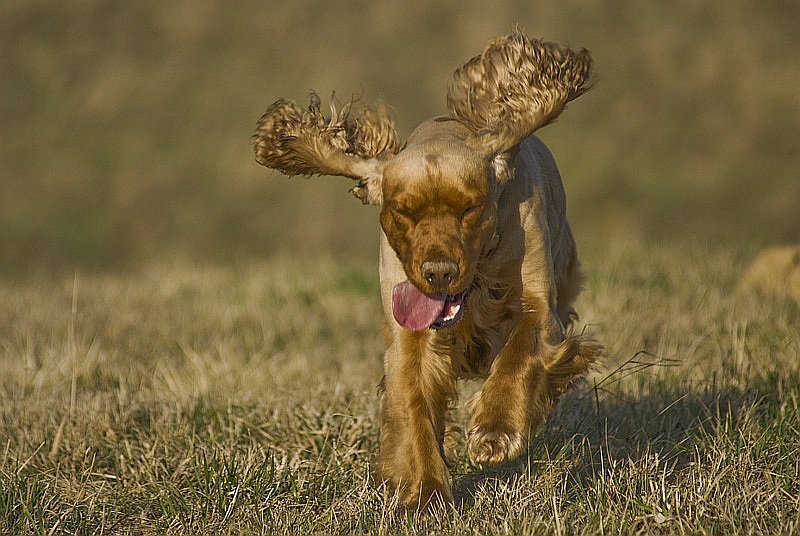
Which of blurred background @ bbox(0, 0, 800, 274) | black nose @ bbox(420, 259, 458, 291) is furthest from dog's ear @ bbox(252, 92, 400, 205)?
blurred background @ bbox(0, 0, 800, 274)

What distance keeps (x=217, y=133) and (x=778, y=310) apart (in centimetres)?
1023

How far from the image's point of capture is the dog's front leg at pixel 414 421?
3641 mm

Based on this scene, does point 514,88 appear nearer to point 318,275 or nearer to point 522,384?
point 522,384

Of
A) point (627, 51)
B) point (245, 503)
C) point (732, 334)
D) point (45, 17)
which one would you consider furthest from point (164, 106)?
point (245, 503)

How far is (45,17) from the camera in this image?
59.0 ft

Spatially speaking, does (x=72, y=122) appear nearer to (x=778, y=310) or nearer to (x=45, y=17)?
(x=45, y=17)

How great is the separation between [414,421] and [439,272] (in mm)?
675

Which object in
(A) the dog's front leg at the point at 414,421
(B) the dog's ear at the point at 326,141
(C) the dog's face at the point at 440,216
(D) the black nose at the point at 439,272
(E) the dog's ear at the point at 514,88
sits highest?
(E) the dog's ear at the point at 514,88

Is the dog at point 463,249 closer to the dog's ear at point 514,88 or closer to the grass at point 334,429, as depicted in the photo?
the dog's ear at point 514,88

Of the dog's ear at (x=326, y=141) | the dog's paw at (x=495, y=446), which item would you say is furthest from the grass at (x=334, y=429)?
the dog's ear at (x=326, y=141)

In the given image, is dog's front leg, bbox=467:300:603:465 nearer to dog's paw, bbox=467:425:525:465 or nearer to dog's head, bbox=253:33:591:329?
dog's paw, bbox=467:425:525:465

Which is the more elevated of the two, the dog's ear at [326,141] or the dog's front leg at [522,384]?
the dog's ear at [326,141]

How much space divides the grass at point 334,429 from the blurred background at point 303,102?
15.5ft

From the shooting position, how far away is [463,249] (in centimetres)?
326
